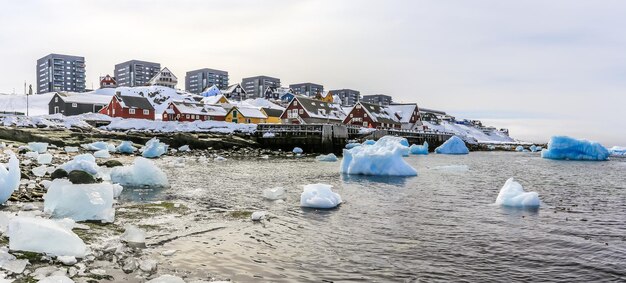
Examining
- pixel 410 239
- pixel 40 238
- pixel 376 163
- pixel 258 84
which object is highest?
pixel 258 84

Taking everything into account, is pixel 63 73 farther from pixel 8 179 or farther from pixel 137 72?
pixel 8 179

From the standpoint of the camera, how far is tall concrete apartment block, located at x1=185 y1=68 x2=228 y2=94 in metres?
171

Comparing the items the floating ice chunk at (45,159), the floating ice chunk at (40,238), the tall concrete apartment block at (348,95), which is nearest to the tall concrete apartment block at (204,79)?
the tall concrete apartment block at (348,95)

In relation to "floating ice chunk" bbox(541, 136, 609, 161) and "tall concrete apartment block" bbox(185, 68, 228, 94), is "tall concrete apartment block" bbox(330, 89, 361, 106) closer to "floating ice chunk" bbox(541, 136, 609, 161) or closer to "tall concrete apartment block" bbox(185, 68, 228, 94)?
"tall concrete apartment block" bbox(185, 68, 228, 94)

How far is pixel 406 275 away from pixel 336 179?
559 inches

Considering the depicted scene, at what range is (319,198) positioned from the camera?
507 inches

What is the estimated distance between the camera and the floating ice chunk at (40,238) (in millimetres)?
6727

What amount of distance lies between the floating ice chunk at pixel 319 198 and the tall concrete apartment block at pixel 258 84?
6550 inches

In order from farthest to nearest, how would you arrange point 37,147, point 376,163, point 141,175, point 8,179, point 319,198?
point 37,147
point 376,163
point 141,175
point 319,198
point 8,179

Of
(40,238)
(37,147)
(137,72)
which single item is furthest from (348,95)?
(40,238)

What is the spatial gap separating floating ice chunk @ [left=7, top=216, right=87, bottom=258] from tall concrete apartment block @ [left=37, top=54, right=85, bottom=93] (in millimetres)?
159075

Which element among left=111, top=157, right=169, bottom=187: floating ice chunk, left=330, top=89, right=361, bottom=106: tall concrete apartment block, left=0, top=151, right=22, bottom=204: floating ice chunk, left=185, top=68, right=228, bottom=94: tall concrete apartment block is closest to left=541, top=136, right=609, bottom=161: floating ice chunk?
left=111, top=157, right=169, bottom=187: floating ice chunk

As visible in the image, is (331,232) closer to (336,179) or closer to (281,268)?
(281,268)

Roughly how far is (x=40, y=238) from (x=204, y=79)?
170493 mm
